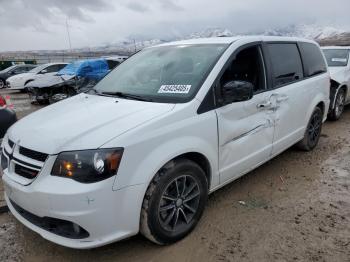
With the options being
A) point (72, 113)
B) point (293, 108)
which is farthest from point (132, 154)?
point (293, 108)

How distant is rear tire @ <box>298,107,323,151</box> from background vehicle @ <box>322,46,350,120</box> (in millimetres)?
2231

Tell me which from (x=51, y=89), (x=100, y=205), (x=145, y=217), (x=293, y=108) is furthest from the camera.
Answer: (x=51, y=89)

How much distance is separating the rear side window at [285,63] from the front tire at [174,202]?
67.9 inches

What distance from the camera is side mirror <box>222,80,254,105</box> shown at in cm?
312

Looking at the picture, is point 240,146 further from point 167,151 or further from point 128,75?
point 128,75

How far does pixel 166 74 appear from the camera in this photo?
135 inches

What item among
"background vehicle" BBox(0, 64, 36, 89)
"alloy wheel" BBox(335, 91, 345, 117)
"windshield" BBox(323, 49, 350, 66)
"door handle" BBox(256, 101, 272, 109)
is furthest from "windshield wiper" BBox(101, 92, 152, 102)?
"background vehicle" BBox(0, 64, 36, 89)

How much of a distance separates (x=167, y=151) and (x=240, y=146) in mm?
1073

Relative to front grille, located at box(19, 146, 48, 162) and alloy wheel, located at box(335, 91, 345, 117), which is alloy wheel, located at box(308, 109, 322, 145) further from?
front grille, located at box(19, 146, 48, 162)

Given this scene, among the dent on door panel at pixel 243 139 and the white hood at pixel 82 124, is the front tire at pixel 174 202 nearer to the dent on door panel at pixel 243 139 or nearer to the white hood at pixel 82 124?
the dent on door panel at pixel 243 139

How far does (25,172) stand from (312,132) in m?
4.35

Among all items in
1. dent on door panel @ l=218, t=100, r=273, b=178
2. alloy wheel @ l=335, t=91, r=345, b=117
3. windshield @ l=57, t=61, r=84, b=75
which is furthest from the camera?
windshield @ l=57, t=61, r=84, b=75

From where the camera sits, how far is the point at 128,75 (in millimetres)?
3826

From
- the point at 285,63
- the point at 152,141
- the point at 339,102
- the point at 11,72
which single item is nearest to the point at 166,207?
the point at 152,141
